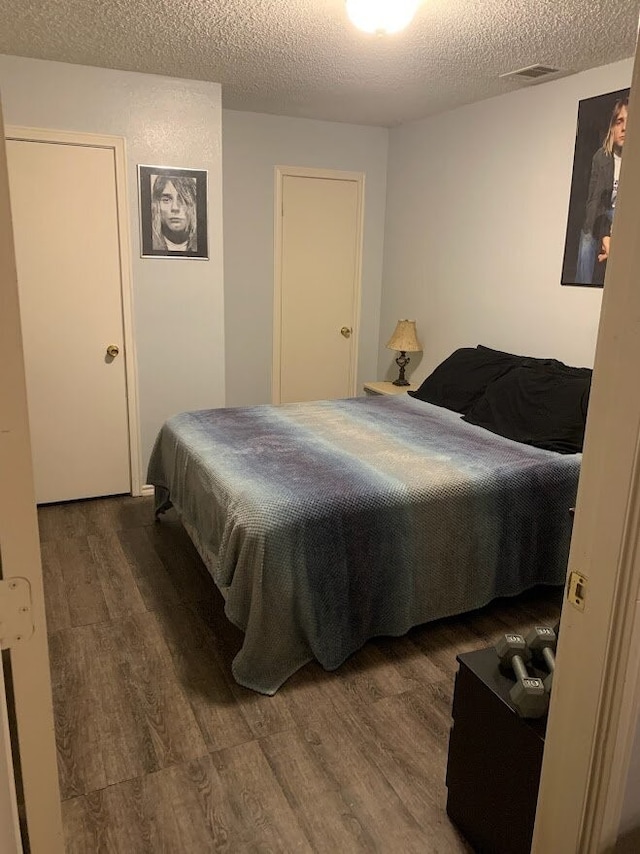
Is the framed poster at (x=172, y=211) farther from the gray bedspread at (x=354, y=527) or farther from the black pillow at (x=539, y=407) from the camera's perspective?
the black pillow at (x=539, y=407)

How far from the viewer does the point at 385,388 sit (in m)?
4.84

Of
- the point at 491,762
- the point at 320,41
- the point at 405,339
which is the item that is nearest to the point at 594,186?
the point at 320,41

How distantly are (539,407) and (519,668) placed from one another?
1.99 m

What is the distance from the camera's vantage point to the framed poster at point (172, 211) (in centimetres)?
374

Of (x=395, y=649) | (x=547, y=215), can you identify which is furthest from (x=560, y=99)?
(x=395, y=649)

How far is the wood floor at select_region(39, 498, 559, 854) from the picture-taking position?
5.72 feet

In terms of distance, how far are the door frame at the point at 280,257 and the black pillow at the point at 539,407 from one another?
187cm

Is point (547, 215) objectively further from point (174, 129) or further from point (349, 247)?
point (174, 129)

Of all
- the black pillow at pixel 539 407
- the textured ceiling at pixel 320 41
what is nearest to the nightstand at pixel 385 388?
the black pillow at pixel 539 407

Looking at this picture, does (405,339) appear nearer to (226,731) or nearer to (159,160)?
(159,160)

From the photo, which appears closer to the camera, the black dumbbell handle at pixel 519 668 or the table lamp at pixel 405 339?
the black dumbbell handle at pixel 519 668

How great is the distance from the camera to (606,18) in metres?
2.65

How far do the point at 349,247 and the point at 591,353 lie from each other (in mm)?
2329

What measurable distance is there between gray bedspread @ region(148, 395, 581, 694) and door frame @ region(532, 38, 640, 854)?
4.02 ft
